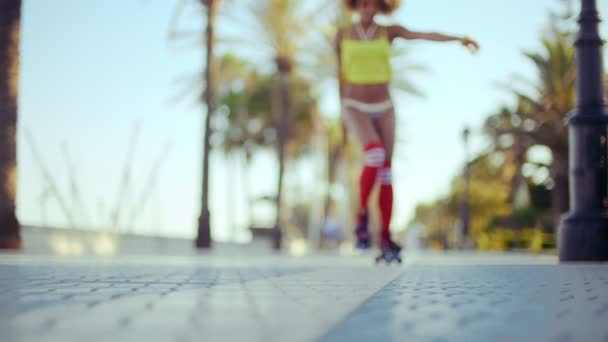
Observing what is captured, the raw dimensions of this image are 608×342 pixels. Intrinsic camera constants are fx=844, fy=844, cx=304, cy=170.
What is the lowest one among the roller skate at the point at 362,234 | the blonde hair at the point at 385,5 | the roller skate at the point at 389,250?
the roller skate at the point at 389,250

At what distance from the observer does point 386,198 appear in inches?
313

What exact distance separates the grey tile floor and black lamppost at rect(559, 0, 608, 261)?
3492 mm

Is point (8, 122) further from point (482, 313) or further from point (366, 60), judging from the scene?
point (482, 313)

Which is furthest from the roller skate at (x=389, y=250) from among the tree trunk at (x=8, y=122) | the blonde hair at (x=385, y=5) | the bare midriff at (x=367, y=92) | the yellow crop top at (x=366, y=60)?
the tree trunk at (x=8, y=122)

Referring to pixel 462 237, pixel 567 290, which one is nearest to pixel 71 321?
pixel 567 290

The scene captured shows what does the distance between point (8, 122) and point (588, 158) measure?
8420 millimetres

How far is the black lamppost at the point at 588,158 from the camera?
815 centimetres

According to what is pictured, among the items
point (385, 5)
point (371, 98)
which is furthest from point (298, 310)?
point (385, 5)

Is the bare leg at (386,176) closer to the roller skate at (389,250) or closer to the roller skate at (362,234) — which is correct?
the roller skate at (389,250)

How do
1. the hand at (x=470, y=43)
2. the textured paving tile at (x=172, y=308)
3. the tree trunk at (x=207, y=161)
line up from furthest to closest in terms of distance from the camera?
the tree trunk at (x=207, y=161) < the hand at (x=470, y=43) < the textured paving tile at (x=172, y=308)

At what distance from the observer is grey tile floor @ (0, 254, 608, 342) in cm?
241

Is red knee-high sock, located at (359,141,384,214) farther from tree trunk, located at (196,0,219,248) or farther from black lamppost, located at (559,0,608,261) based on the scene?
tree trunk, located at (196,0,219,248)

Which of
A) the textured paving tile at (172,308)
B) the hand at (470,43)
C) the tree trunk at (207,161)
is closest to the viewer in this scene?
the textured paving tile at (172,308)

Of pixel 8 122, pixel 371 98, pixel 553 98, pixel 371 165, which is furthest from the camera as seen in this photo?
pixel 553 98
